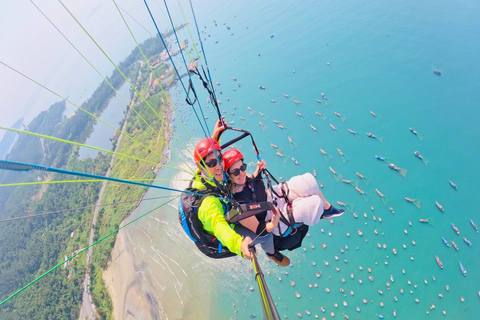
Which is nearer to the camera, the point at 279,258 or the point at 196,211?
the point at 196,211

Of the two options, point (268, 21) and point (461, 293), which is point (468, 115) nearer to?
point (461, 293)

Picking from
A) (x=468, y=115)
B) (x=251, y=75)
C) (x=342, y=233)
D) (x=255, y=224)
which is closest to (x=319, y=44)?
(x=251, y=75)

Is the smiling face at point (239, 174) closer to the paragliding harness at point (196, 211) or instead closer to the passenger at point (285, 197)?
the passenger at point (285, 197)

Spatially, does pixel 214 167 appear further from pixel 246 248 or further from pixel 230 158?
pixel 246 248

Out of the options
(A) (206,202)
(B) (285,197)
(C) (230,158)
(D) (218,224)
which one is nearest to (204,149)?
(C) (230,158)

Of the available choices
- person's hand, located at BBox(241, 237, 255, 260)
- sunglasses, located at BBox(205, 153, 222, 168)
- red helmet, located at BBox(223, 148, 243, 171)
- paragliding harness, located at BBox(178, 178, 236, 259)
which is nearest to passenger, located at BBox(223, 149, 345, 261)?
red helmet, located at BBox(223, 148, 243, 171)

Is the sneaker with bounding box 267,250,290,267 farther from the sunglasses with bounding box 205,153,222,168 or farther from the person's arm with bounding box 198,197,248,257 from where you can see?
the sunglasses with bounding box 205,153,222,168

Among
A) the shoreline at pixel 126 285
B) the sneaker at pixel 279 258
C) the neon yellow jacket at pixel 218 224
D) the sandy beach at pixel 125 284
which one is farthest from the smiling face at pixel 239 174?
the sandy beach at pixel 125 284
